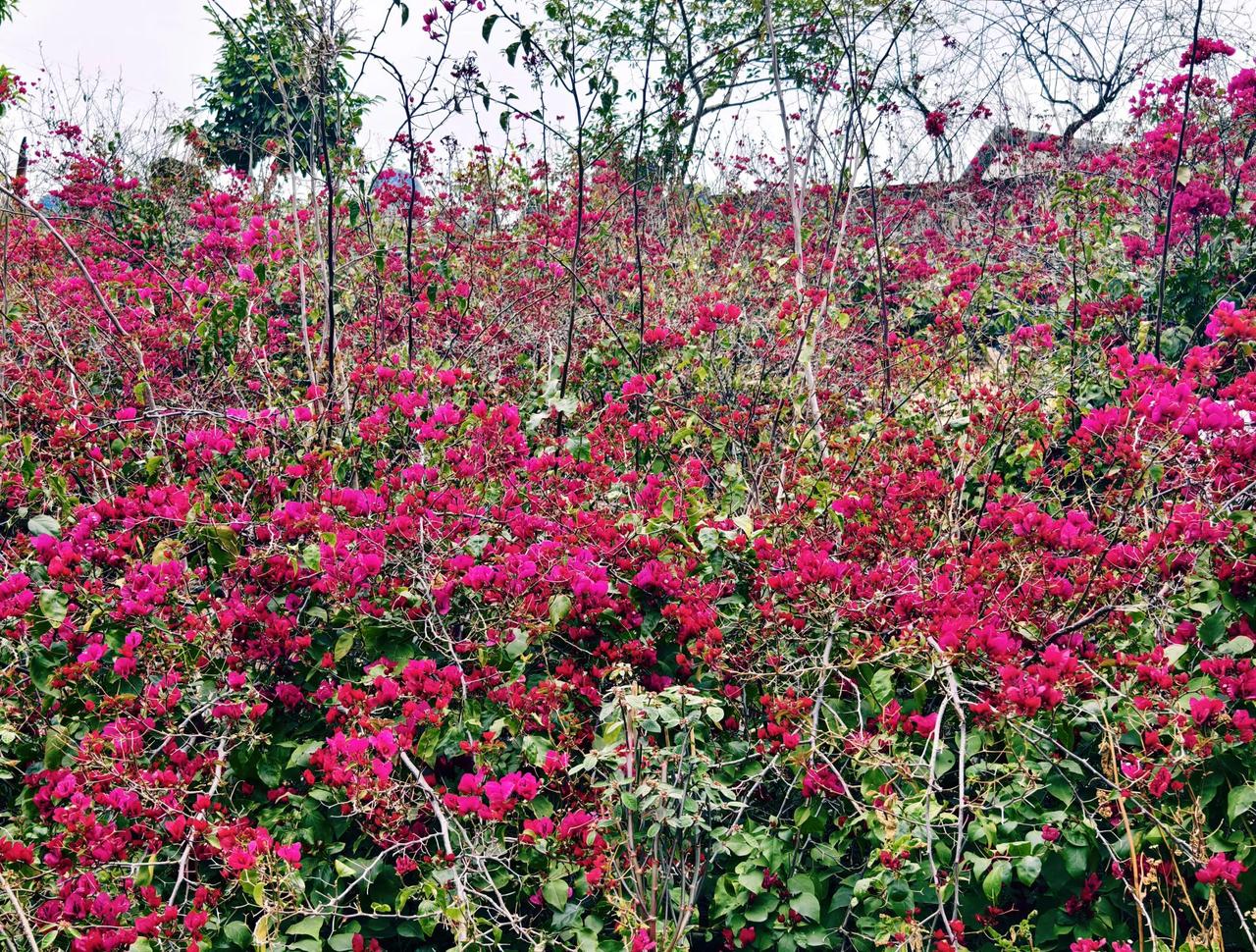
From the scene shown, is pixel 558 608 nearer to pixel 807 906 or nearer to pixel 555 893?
pixel 555 893

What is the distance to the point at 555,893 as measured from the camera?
1749 millimetres

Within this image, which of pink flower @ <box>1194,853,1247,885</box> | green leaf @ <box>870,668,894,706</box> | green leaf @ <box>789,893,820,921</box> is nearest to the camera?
pink flower @ <box>1194,853,1247,885</box>

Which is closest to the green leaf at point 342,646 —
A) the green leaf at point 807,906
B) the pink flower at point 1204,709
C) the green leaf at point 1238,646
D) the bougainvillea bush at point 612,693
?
the bougainvillea bush at point 612,693

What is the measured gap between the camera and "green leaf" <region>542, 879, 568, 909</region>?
1742 mm

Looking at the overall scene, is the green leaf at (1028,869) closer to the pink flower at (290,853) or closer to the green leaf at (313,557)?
the pink flower at (290,853)

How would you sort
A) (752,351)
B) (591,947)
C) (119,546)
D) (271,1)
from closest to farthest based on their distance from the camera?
1. (591,947)
2. (119,546)
3. (271,1)
4. (752,351)

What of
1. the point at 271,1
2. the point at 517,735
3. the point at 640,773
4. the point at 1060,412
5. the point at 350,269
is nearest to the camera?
the point at 640,773

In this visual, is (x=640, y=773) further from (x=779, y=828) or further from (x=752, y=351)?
(x=752, y=351)

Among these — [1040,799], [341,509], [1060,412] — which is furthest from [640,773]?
[1060,412]

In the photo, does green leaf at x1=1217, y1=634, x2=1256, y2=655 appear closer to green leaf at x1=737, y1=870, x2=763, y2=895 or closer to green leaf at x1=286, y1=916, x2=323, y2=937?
green leaf at x1=737, y1=870, x2=763, y2=895

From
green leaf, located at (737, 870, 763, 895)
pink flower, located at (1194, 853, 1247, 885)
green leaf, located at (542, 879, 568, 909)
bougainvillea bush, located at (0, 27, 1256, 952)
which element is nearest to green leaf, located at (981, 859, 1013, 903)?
bougainvillea bush, located at (0, 27, 1256, 952)

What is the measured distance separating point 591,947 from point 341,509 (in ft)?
4.09

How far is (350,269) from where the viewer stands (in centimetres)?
520

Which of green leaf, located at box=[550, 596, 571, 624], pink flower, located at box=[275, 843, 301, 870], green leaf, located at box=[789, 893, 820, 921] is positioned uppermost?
green leaf, located at box=[550, 596, 571, 624]
